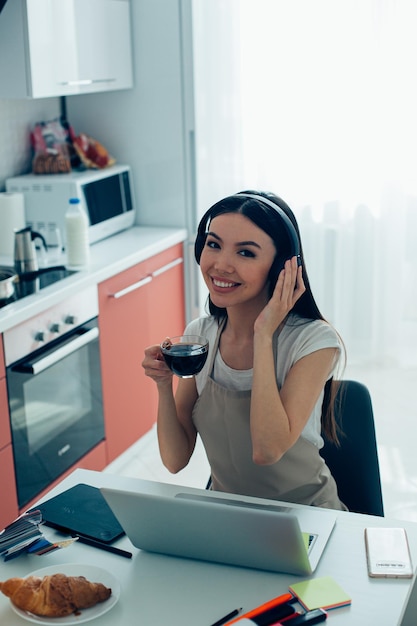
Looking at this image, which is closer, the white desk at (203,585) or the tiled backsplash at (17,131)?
the white desk at (203,585)

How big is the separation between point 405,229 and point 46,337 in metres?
2.06

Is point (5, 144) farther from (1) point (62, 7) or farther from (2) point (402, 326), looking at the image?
(2) point (402, 326)

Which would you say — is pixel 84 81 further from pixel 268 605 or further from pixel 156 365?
pixel 268 605

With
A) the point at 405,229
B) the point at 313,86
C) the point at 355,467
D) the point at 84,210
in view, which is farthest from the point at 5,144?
the point at 355,467

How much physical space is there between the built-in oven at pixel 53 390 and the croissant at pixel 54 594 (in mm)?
1339

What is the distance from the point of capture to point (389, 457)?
352 cm

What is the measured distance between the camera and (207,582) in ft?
4.58

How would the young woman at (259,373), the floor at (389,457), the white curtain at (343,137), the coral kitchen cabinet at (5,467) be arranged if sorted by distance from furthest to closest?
the white curtain at (343,137) → the floor at (389,457) → the coral kitchen cabinet at (5,467) → the young woman at (259,373)

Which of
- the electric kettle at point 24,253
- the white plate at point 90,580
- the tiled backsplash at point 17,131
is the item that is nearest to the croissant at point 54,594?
the white plate at point 90,580

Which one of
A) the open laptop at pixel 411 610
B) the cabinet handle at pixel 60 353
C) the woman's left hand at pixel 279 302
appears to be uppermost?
the woman's left hand at pixel 279 302

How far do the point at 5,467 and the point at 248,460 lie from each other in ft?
3.66

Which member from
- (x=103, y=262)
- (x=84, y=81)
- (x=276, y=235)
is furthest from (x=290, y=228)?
(x=84, y=81)

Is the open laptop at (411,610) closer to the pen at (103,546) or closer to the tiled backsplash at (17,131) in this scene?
the pen at (103,546)

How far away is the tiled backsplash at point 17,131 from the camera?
3502mm
